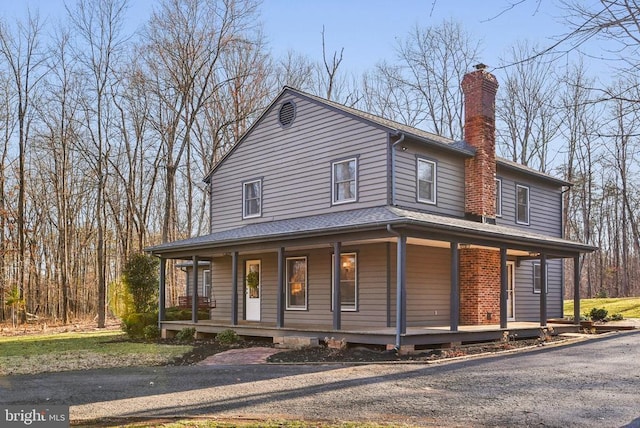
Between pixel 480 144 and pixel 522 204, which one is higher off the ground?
pixel 480 144

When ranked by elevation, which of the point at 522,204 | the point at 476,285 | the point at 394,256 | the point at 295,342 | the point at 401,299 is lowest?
the point at 295,342

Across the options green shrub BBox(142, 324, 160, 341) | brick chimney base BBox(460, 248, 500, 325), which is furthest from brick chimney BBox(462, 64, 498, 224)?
green shrub BBox(142, 324, 160, 341)

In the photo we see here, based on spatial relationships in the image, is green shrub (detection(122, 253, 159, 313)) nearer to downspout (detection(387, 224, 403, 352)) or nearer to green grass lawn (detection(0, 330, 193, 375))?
green grass lawn (detection(0, 330, 193, 375))

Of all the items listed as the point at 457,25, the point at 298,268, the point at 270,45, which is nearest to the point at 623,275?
the point at 457,25

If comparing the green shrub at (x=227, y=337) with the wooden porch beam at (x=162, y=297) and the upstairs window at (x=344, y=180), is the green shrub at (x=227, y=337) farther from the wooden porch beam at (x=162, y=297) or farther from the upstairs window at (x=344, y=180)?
the upstairs window at (x=344, y=180)

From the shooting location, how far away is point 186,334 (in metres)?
18.2

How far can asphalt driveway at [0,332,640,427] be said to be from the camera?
7359 millimetres

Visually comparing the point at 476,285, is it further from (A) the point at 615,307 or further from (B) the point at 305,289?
(A) the point at 615,307

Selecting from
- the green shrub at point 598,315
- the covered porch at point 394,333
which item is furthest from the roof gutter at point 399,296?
the green shrub at point 598,315

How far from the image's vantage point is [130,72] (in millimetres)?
29953

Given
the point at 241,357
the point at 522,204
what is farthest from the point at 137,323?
the point at 522,204

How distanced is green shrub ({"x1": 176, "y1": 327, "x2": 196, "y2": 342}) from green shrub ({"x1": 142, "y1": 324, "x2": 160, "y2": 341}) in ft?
4.45

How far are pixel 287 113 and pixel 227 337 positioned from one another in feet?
23.9

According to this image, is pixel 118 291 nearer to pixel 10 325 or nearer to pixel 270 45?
pixel 10 325
